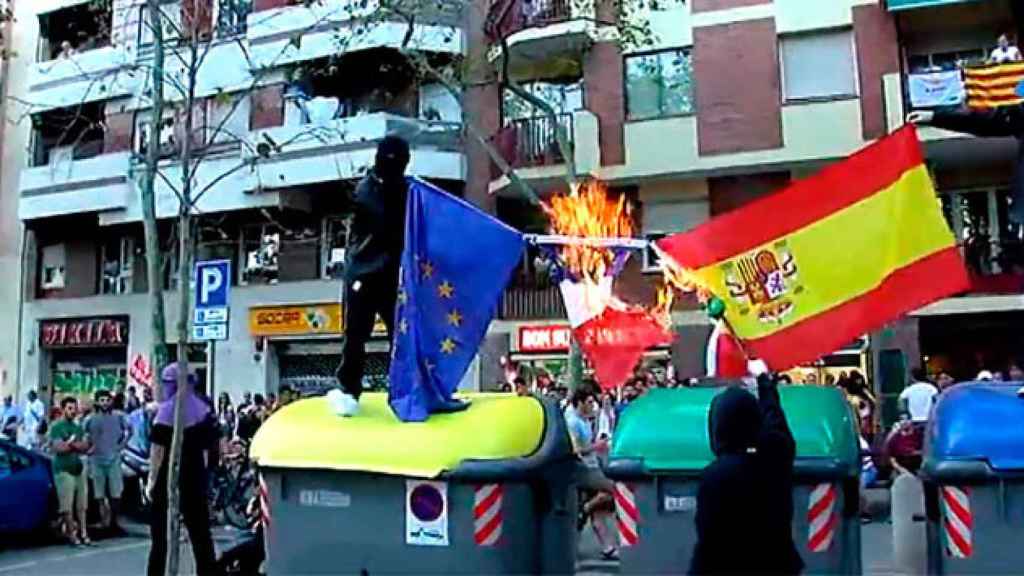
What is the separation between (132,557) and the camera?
13078 millimetres

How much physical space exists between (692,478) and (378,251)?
2.35m

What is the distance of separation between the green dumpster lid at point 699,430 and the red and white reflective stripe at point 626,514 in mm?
197

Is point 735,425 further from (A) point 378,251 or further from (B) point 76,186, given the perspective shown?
(B) point 76,186

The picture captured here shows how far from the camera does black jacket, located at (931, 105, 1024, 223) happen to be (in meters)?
6.46

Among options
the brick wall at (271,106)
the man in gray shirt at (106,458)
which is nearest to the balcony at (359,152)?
the brick wall at (271,106)

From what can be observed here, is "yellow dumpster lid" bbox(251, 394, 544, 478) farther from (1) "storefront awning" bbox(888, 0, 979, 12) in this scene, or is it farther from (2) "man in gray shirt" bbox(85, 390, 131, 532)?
(1) "storefront awning" bbox(888, 0, 979, 12)

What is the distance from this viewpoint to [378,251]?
656cm

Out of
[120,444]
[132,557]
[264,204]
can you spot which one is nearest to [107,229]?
[264,204]

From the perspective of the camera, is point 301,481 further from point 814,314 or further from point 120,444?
point 120,444

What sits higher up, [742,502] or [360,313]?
[360,313]

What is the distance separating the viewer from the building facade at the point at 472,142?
872 inches

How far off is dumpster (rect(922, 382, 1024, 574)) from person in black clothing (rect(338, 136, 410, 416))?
10.3 ft

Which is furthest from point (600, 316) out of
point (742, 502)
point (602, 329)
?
point (742, 502)

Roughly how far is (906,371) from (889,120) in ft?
15.7
